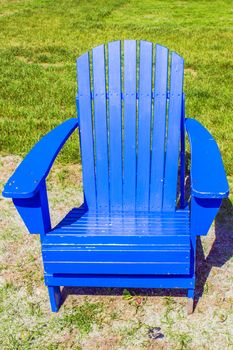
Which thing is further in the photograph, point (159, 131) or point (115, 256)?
point (159, 131)

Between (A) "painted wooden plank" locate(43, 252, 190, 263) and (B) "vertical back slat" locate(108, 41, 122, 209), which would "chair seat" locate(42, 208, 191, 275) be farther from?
(B) "vertical back slat" locate(108, 41, 122, 209)

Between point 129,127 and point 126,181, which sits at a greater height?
point 129,127

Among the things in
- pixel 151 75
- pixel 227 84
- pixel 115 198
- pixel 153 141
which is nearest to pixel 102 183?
pixel 115 198

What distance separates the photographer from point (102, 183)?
3.28 metres

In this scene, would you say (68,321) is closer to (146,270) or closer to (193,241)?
(146,270)

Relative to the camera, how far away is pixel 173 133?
3160 millimetres

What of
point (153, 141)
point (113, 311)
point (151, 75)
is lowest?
point (113, 311)

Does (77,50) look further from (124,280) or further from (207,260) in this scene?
(124,280)

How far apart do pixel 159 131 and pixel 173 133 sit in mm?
94

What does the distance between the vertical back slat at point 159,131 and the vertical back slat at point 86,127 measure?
412 mm

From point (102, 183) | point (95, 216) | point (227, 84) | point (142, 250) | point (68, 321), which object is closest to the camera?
point (142, 250)

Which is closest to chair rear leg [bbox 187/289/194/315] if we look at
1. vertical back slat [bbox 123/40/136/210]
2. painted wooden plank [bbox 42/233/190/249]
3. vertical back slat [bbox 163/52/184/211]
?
painted wooden plank [bbox 42/233/190/249]

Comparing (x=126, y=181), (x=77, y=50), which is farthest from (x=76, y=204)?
(x=77, y=50)

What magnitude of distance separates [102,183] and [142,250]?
33.8 inches
